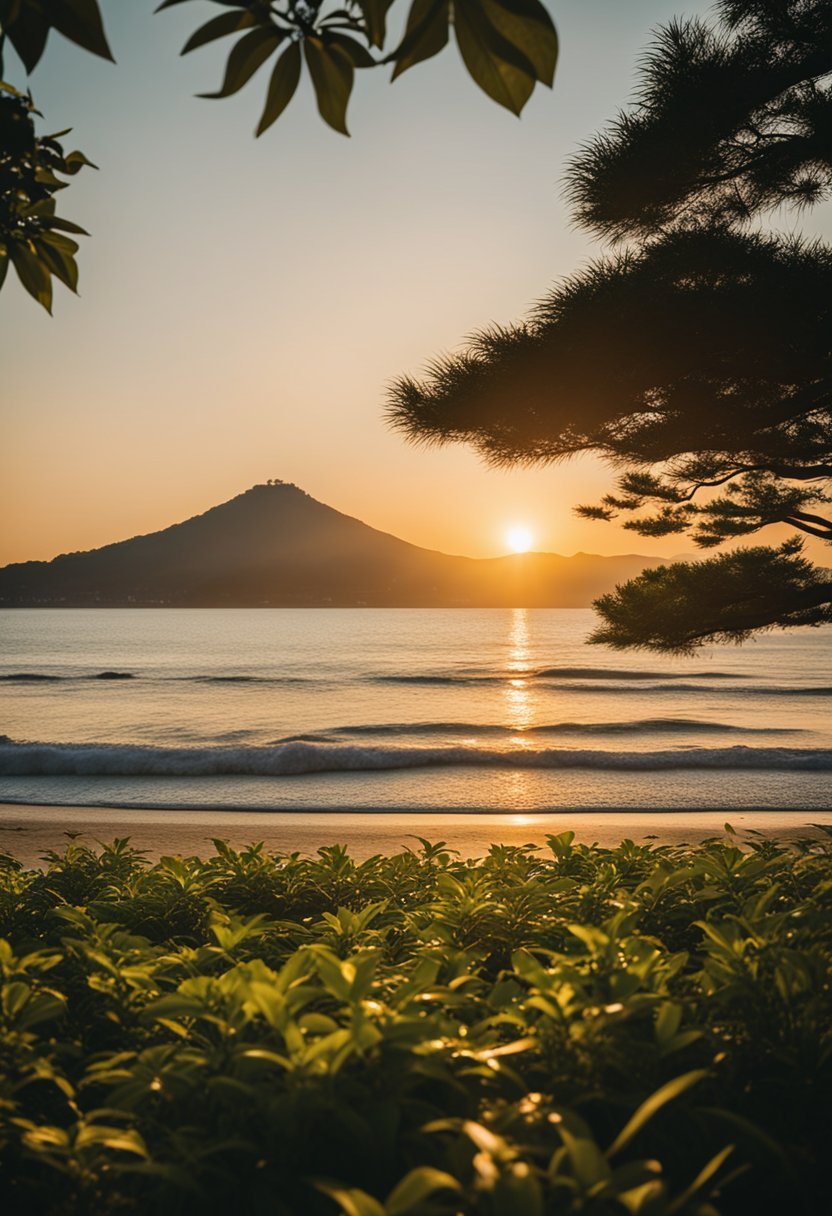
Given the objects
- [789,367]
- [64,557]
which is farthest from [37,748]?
[64,557]

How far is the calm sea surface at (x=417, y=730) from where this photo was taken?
10.4 metres

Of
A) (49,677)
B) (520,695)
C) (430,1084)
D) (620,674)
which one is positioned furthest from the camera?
(620,674)

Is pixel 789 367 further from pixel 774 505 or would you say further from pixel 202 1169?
pixel 202 1169

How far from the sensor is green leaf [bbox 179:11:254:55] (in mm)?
1010

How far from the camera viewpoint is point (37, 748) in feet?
44.2

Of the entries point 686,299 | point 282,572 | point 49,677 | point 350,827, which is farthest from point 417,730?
point 282,572

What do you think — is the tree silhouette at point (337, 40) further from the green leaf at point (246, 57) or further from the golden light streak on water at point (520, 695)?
the golden light streak on water at point (520, 695)

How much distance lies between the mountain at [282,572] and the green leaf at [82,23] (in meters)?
130

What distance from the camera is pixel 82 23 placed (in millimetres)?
978

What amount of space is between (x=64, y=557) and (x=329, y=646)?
113 meters

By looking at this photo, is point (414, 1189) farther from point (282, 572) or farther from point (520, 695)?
point (282, 572)

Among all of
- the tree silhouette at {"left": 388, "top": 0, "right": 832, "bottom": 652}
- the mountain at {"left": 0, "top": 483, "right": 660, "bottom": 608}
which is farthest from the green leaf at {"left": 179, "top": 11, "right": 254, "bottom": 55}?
the mountain at {"left": 0, "top": 483, "right": 660, "bottom": 608}

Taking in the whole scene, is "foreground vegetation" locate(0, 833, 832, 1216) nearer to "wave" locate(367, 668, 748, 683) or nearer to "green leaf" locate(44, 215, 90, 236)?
"green leaf" locate(44, 215, 90, 236)

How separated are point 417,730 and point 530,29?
56.2 ft
